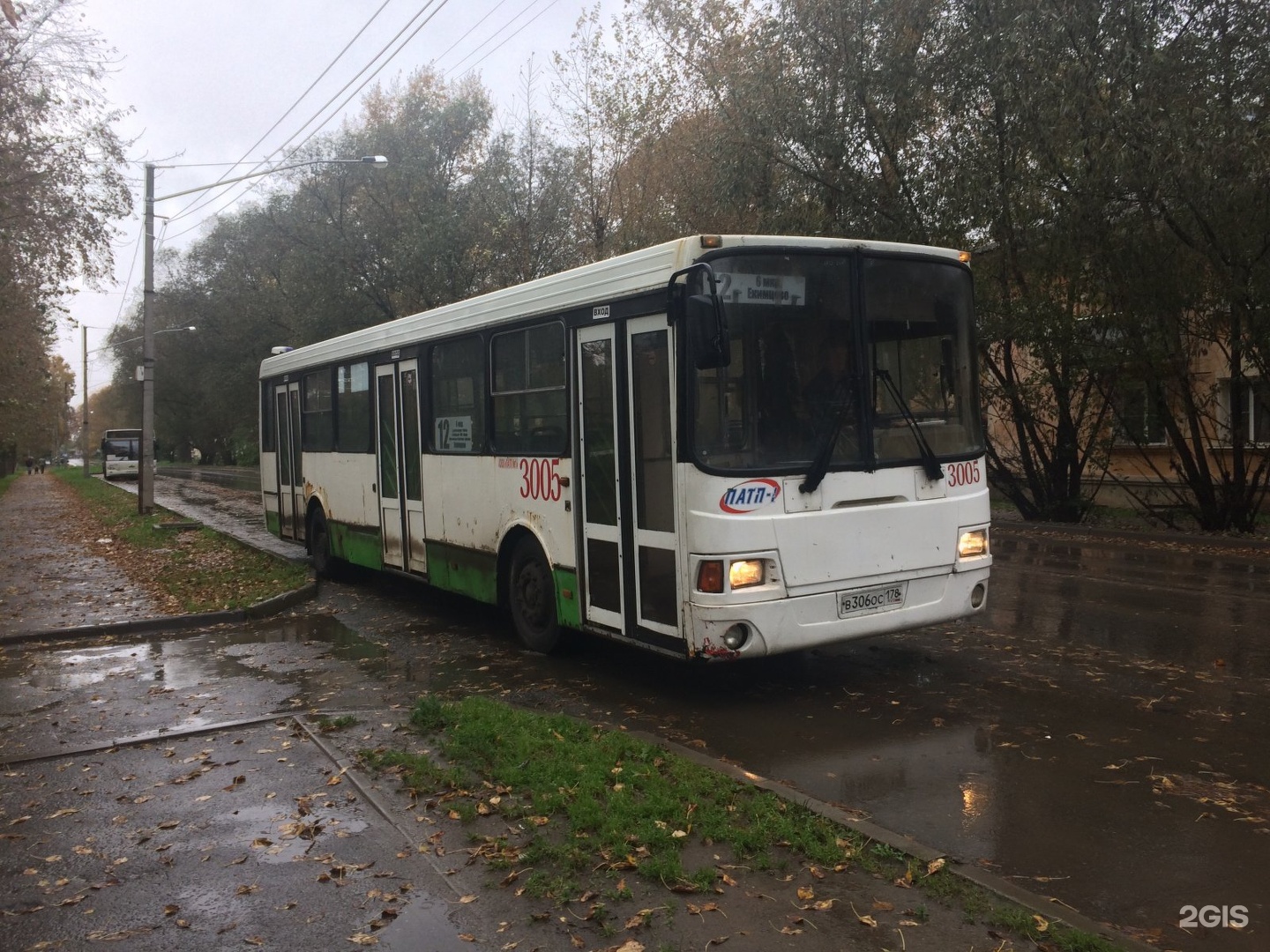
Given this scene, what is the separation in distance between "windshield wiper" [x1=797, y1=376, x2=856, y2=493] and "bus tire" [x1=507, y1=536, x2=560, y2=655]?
245 centimetres

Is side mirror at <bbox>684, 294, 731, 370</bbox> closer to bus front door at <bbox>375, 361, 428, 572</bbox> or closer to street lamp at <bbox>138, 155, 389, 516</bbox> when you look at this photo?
bus front door at <bbox>375, 361, 428, 572</bbox>

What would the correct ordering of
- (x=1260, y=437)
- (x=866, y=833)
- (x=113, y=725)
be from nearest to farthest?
(x=866, y=833)
(x=113, y=725)
(x=1260, y=437)

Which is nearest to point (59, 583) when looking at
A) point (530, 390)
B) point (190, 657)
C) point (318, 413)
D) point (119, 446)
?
point (318, 413)

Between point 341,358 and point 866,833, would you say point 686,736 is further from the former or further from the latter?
point 341,358

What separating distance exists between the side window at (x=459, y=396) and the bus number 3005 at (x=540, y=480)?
0.82 meters

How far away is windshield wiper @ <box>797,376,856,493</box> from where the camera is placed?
6.70 meters

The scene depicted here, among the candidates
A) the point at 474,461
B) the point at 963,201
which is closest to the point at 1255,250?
the point at 963,201

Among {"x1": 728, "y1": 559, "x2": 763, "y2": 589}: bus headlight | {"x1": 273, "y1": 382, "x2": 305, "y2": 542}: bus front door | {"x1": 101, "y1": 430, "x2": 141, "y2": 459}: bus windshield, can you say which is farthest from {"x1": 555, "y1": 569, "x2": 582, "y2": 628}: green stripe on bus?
{"x1": 101, "y1": 430, "x2": 141, "y2": 459}: bus windshield

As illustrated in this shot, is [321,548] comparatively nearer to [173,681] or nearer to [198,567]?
[198,567]

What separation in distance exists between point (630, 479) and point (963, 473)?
7.62 feet

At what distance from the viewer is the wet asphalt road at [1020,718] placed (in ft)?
14.6

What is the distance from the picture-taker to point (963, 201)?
17.2 metres

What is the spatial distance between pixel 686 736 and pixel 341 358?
7.59m

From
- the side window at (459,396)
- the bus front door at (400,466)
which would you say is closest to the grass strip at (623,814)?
the side window at (459,396)
